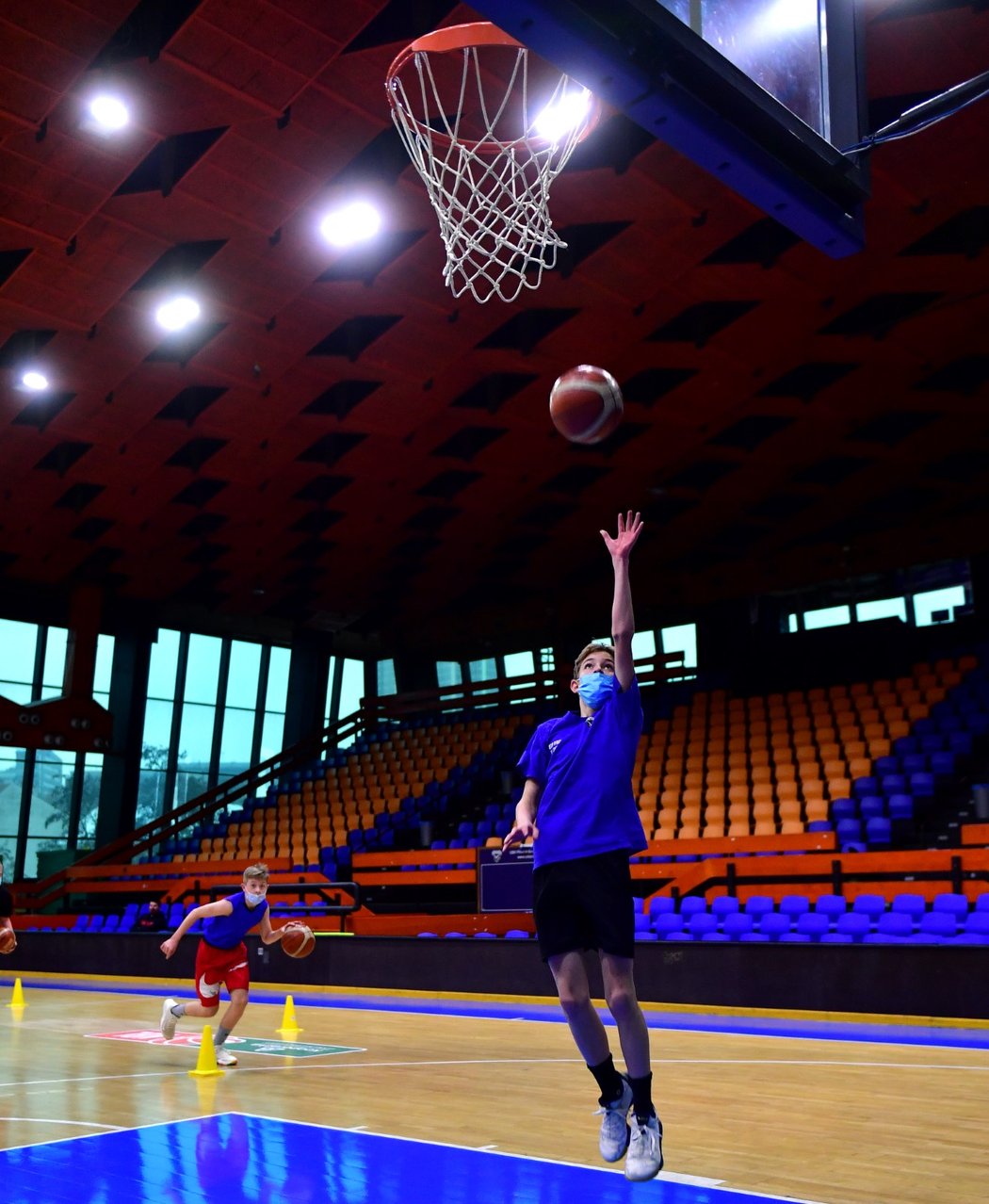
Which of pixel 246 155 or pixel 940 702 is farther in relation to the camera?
pixel 940 702

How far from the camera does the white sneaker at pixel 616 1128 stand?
412 centimetres

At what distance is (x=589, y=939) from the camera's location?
14.0 ft

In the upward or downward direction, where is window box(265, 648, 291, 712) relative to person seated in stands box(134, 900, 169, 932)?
upward

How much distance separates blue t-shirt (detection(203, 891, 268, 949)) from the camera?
29.1ft

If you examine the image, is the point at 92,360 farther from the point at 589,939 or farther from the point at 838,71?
the point at 589,939

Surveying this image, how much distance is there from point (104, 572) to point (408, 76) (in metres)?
15.4

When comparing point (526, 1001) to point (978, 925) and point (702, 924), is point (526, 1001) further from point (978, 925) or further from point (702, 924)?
point (978, 925)

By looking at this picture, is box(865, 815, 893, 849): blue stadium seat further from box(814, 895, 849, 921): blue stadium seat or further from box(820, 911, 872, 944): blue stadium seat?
box(820, 911, 872, 944): blue stadium seat

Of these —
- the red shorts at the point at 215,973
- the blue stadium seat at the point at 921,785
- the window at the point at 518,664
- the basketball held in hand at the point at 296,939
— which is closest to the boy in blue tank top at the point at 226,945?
the red shorts at the point at 215,973

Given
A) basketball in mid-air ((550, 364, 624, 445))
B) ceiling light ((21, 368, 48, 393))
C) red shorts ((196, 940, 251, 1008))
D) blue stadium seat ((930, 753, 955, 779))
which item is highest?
ceiling light ((21, 368, 48, 393))

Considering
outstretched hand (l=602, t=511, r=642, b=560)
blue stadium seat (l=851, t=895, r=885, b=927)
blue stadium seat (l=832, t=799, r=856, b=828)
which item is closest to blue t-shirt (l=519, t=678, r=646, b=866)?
outstretched hand (l=602, t=511, r=642, b=560)

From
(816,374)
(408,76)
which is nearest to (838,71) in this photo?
(408,76)

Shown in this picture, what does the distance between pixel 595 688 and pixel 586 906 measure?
2.66ft

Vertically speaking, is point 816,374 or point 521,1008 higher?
point 816,374
